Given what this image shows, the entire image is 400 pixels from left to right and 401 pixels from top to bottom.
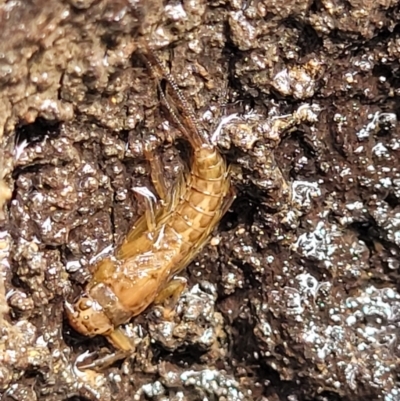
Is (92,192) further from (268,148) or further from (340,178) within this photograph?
(340,178)

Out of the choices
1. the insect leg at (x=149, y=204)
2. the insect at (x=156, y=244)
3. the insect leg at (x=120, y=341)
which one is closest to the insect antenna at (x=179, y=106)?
the insect at (x=156, y=244)

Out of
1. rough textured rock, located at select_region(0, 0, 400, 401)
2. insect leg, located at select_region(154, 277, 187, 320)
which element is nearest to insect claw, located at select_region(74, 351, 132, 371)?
rough textured rock, located at select_region(0, 0, 400, 401)

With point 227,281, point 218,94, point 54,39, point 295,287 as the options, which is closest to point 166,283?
point 227,281

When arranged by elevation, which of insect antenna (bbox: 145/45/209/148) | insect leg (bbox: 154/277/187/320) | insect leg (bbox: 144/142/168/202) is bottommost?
insect leg (bbox: 154/277/187/320)

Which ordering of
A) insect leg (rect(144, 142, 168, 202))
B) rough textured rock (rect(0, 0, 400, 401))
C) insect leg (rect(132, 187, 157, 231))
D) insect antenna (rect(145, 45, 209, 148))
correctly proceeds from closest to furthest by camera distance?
rough textured rock (rect(0, 0, 400, 401))
insect antenna (rect(145, 45, 209, 148))
insect leg (rect(144, 142, 168, 202))
insect leg (rect(132, 187, 157, 231))

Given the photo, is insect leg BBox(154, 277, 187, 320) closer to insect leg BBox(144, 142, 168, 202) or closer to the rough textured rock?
the rough textured rock
